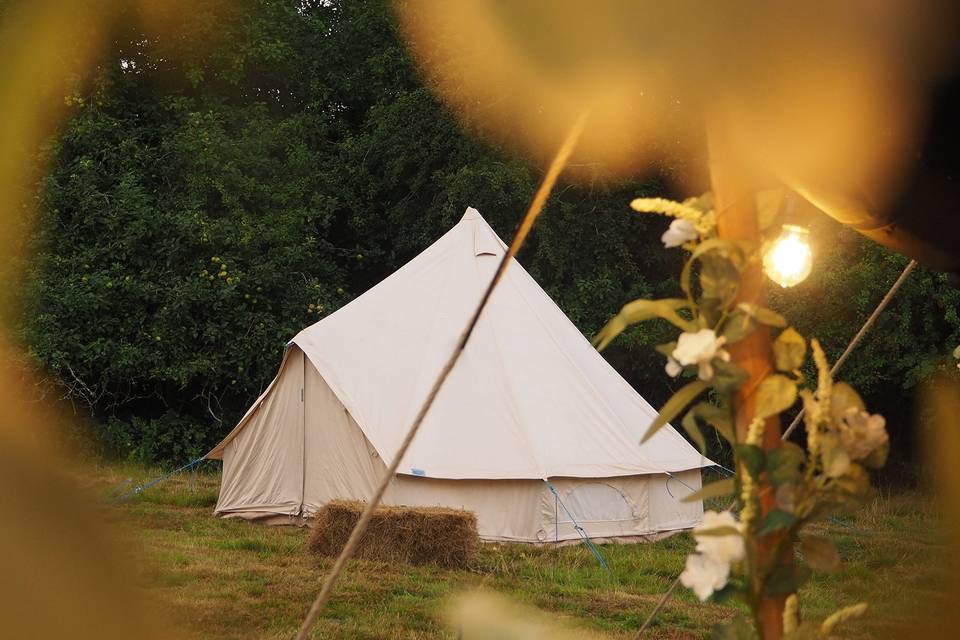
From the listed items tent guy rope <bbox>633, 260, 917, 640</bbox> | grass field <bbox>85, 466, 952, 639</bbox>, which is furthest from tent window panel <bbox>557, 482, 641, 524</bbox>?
tent guy rope <bbox>633, 260, 917, 640</bbox>

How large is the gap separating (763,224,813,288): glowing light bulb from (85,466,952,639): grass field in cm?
162

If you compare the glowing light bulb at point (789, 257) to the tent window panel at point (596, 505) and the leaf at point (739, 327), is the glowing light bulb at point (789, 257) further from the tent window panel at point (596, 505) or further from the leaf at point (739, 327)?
the tent window panel at point (596, 505)

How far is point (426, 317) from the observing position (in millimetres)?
7883

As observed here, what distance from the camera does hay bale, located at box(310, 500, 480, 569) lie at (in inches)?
234

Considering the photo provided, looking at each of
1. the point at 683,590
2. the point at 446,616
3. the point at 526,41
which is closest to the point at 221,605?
the point at 446,616

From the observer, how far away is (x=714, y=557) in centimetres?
128

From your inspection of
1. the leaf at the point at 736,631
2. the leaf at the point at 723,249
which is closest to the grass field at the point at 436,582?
the leaf at the point at 736,631

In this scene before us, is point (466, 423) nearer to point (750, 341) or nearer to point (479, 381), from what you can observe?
point (479, 381)

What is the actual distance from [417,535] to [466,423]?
136cm

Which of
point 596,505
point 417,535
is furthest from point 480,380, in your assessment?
point 417,535

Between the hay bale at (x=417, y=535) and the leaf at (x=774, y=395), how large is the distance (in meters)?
4.78

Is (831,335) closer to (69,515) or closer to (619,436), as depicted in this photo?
(619,436)

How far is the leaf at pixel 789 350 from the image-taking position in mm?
1385

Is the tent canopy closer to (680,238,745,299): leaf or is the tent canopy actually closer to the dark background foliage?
the dark background foliage
